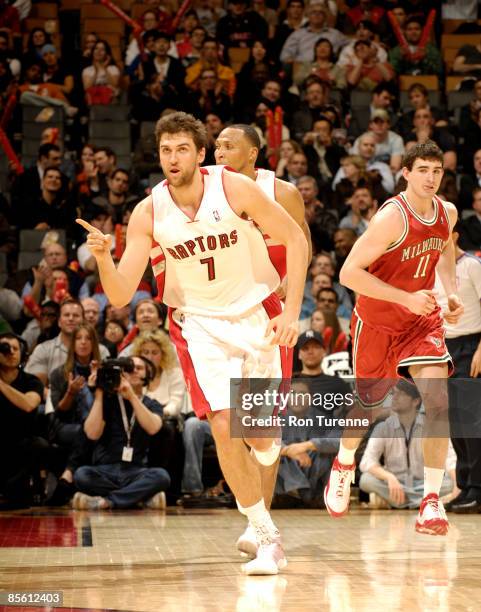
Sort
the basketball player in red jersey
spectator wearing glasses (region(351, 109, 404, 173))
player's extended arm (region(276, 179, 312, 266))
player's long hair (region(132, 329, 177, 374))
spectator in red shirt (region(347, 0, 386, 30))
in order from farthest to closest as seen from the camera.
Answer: spectator in red shirt (region(347, 0, 386, 30)) → spectator wearing glasses (region(351, 109, 404, 173)) → player's long hair (region(132, 329, 177, 374)) → player's extended arm (region(276, 179, 312, 266)) → the basketball player in red jersey

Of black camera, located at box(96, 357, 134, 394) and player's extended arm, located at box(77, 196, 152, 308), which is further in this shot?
black camera, located at box(96, 357, 134, 394)

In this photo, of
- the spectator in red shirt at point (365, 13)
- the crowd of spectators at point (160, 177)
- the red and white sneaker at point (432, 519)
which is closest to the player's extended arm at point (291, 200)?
the red and white sneaker at point (432, 519)

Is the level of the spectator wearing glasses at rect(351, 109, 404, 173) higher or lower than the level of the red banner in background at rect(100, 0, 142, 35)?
lower

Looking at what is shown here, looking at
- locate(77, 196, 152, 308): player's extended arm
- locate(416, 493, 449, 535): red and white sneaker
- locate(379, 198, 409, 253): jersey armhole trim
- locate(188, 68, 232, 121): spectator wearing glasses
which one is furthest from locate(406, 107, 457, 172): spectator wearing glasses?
locate(77, 196, 152, 308): player's extended arm

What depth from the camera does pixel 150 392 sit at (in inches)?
363

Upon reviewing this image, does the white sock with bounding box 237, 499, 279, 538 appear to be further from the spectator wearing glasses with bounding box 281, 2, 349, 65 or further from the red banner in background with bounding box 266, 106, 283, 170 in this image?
the spectator wearing glasses with bounding box 281, 2, 349, 65

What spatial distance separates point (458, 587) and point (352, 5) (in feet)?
40.0

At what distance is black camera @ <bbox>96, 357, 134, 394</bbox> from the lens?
27.6 ft

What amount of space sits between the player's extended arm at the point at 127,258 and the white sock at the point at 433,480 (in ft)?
5.95

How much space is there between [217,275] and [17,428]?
13.0 feet

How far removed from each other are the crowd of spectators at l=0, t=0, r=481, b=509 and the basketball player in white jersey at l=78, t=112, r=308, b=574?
2.84 m

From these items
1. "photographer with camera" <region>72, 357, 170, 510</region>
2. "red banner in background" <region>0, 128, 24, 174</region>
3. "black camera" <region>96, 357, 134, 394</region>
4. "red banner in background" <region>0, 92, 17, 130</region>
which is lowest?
"photographer with camera" <region>72, 357, 170, 510</region>

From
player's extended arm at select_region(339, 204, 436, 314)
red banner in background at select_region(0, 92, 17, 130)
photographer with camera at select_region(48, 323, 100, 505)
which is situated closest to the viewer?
player's extended arm at select_region(339, 204, 436, 314)

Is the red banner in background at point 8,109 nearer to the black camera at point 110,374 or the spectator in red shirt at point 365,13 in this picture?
the spectator in red shirt at point 365,13
